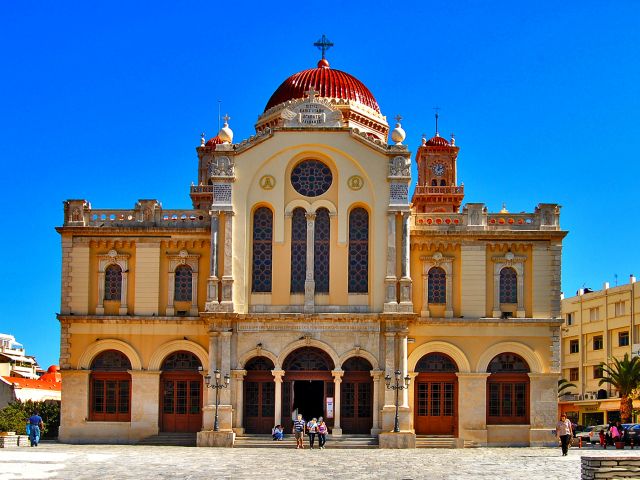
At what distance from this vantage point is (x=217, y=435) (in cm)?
4531

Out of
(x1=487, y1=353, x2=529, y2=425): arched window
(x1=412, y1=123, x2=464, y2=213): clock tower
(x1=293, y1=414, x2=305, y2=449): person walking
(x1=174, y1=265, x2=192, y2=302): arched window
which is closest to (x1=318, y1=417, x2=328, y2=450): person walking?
(x1=293, y1=414, x2=305, y2=449): person walking

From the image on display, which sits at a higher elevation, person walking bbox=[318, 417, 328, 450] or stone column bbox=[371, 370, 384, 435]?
stone column bbox=[371, 370, 384, 435]

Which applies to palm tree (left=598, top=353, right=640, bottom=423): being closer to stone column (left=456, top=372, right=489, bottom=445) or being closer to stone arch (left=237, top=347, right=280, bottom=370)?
stone column (left=456, top=372, right=489, bottom=445)

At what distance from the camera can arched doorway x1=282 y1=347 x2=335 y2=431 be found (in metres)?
47.0

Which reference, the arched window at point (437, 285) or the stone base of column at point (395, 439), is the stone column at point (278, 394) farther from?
the arched window at point (437, 285)

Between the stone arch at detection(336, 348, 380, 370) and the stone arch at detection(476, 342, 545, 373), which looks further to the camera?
the stone arch at detection(476, 342, 545, 373)

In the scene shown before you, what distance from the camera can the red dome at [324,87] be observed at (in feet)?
189

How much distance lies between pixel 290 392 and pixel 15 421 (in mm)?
12782

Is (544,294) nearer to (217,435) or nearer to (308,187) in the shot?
(308,187)

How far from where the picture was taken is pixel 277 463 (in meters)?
35.2

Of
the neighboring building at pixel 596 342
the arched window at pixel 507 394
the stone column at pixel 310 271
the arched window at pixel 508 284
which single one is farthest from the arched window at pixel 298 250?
the neighboring building at pixel 596 342

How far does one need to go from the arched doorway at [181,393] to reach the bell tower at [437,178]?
2577 cm

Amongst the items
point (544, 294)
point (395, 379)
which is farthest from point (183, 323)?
point (544, 294)

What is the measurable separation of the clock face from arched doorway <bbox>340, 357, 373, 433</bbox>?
26910mm
